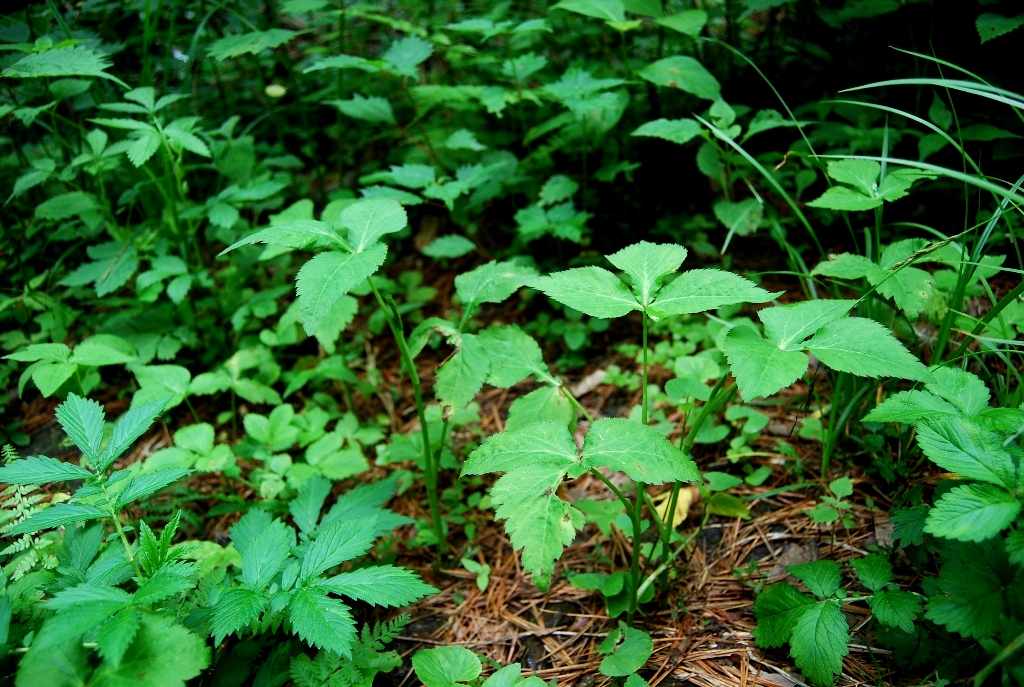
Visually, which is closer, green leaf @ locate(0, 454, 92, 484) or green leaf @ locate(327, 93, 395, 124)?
green leaf @ locate(0, 454, 92, 484)

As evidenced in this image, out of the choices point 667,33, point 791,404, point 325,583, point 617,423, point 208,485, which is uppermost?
point 667,33

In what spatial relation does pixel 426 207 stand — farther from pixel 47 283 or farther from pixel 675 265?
pixel 675 265

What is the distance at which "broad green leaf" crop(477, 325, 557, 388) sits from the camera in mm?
1676

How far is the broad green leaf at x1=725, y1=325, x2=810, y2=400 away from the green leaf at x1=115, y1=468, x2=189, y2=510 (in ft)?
4.18

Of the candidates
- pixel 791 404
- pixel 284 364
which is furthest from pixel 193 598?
pixel 791 404

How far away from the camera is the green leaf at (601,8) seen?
2543mm

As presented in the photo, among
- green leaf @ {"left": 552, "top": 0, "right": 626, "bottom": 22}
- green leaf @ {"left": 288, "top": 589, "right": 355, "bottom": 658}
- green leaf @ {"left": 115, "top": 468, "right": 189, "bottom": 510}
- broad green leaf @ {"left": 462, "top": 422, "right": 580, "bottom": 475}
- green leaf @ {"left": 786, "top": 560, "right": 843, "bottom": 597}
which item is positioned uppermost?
green leaf @ {"left": 552, "top": 0, "right": 626, "bottom": 22}

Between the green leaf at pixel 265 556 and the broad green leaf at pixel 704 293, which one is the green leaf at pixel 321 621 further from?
the broad green leaf at pixel 704 293

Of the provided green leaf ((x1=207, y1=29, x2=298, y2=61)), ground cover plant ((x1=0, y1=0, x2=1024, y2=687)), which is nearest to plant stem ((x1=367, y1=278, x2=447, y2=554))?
ground cover plant ((x1=0, y1=0, x2=1024, y2=687))

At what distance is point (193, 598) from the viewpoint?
4.83ft

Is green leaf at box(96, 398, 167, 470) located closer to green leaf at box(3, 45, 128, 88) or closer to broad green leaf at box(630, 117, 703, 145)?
green leaf at box(3, 45, 128, 88)

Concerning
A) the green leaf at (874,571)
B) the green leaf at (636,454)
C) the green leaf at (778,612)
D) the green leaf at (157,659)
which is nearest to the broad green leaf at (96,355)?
the green leaf at (157,659)

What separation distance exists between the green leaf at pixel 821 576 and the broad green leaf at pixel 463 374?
0.94 m

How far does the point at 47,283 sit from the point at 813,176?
346cm
